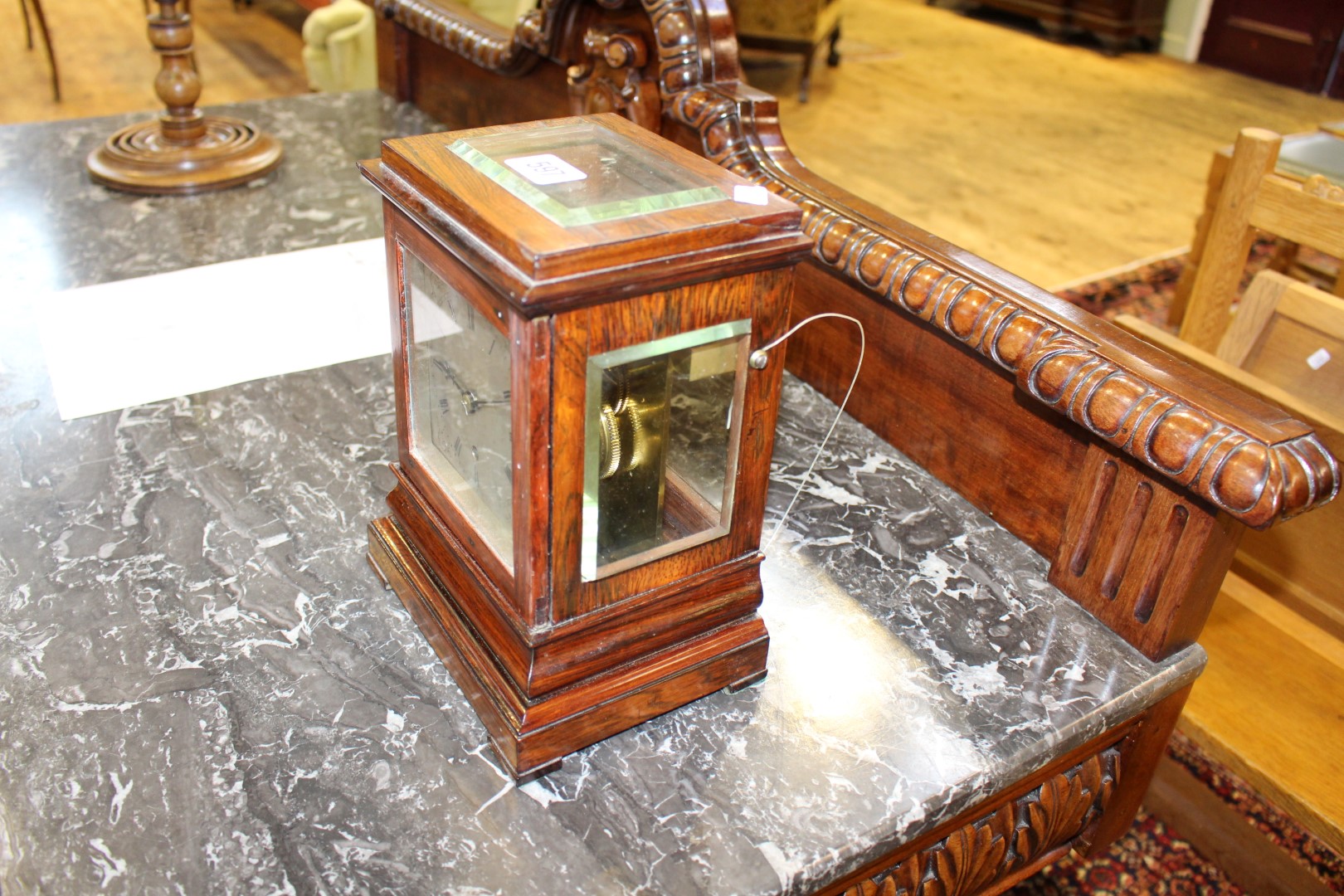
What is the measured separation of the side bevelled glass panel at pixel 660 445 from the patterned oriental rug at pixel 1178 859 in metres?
1.15

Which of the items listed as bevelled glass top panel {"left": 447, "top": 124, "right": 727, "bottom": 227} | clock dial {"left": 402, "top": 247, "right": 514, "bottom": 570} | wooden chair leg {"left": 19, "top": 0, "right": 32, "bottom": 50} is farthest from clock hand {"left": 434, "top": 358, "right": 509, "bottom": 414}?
wooden chair leg {"left": 19, "top": 0, "right": 32, "bottom": 50}

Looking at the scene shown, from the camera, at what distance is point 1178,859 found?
170 centimetres

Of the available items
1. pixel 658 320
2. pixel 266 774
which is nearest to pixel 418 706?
pixel 266 774

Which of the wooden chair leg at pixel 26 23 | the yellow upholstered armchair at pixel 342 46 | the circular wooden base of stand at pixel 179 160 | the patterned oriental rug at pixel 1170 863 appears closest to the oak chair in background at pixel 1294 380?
the patterned oriental rug at pixel 1170 863

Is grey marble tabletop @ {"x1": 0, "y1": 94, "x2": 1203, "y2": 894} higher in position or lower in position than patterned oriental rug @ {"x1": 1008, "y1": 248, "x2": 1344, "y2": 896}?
higher

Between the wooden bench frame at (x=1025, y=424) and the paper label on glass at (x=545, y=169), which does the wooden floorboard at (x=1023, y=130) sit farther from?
the paper label on glass at (x=545, y=169)

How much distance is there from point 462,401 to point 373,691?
0.26 metres

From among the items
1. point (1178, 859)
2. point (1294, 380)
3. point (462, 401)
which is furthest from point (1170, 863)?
point (462, 401)

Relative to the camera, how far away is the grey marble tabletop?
768 millimetres

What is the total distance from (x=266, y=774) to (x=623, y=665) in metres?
0.28

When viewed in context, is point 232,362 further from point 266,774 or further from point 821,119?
point 821,119

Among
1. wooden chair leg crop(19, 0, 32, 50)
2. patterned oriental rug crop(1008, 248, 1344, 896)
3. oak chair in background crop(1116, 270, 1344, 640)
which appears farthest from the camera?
wooden chair leg crop(19, 0, 32, 50)

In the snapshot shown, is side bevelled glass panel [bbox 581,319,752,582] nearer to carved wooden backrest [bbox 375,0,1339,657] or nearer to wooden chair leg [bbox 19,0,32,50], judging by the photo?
carved wooden backrest [bbox 375,0,1339,657]

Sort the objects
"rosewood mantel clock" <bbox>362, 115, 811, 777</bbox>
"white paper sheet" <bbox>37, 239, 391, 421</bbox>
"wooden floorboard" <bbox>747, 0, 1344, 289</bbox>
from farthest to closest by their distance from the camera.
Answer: "wooden floorboard" <bbox>747, 0, 1344, 289</bbox>
"white paper sheet" <bbox>37, 239, 391, 421</bbox>
"rosewood mantel clock" <bbox>362, 115, 811, 777</bbox>
